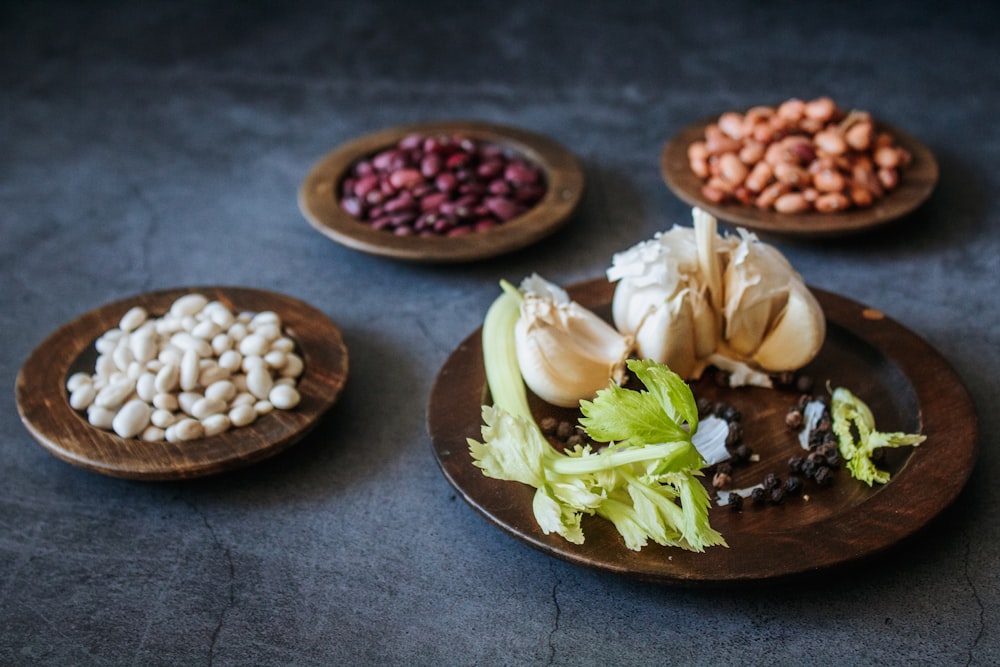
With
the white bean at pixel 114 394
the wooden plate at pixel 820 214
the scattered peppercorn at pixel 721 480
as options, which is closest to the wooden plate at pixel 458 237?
the wooden plate at pixel 820 214

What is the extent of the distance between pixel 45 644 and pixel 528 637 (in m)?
0.55

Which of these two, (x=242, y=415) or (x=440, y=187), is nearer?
(x=242, y=415)

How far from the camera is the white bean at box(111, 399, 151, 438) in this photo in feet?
4.27

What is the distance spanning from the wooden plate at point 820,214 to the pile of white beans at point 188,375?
2.64ft

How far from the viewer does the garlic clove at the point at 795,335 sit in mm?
1341

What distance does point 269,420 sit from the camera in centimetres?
133

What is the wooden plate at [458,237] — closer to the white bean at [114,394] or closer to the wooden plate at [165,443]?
the wooden plate at [165,443]

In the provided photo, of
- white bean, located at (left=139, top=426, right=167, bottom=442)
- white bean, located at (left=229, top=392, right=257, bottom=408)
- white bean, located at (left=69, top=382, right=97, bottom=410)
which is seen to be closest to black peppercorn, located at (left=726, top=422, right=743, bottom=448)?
white bean, located at (left=229, top=392, right=257, bottom=408)

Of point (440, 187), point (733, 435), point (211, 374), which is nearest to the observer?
point (733, 435)

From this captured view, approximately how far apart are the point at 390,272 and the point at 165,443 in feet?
2.07

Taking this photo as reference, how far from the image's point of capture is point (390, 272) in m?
1.82

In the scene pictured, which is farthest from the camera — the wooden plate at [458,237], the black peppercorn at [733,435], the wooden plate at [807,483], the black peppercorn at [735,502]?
the wooden plate at [458,237]

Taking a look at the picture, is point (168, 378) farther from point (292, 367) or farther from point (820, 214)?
point (820, 214)

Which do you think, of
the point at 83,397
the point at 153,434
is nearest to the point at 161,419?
the point at 153,434
